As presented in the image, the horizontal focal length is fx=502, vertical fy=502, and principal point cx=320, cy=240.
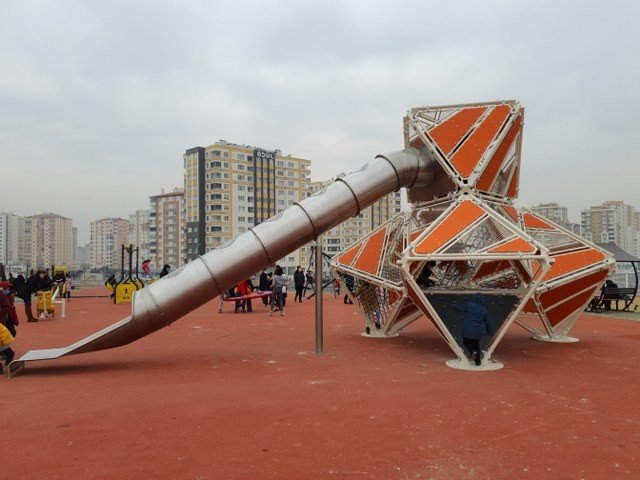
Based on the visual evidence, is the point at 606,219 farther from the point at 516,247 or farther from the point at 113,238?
the point at 113,238

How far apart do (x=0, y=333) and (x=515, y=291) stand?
458 inches

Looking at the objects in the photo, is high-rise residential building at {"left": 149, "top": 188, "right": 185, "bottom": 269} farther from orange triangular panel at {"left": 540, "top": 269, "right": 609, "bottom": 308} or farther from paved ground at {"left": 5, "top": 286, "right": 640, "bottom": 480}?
orange triangular panel at {"left": 540, "top": 269, "right": 609, "bottom": 308}

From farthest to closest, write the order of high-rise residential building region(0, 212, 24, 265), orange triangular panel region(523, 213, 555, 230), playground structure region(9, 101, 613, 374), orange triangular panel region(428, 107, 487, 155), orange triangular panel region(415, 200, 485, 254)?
high-rise residential building region(0, 212, 24, 265) → orange triangular panel region(523, 213, 555, 230) → orange triangular panel region(428, 107, 487, 155) → playground structure region(9, 101, 613, 374) → orange triangular panel region(415, 200, 485, 254)

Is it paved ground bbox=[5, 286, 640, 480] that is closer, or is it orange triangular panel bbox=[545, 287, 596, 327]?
paved ground bbox=[5, 286, 640, 480]

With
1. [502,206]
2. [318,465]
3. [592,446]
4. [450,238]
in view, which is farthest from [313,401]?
[502,206]

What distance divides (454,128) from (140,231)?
529 feet

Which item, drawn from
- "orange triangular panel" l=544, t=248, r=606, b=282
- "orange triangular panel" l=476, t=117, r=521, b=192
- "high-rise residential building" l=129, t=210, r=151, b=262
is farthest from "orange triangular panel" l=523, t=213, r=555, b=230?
"high-rise residential building" l=129, t=210, r=151, b=262

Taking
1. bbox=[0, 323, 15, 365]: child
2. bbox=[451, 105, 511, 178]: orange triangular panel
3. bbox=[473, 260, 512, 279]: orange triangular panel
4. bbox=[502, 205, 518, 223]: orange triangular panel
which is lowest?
bbox=[0, 323, 15, 365]: child

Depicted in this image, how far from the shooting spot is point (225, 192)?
8850 cm

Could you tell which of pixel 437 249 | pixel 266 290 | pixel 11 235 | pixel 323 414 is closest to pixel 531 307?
pixel 437 249

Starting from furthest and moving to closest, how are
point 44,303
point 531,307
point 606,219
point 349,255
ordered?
point 606,219
point 44,303
point 349,255
point 531,307

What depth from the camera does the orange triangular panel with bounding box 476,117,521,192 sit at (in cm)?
1382

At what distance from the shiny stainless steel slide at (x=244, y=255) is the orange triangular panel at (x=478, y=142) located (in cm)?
142

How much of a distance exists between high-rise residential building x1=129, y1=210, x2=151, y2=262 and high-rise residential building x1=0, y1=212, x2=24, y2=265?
3371 centimetres
